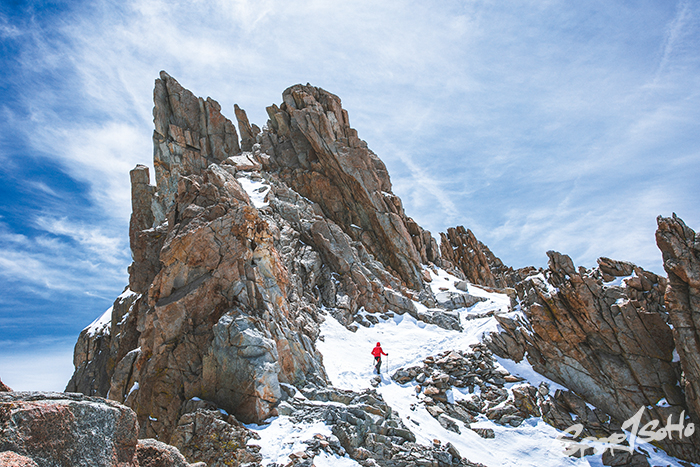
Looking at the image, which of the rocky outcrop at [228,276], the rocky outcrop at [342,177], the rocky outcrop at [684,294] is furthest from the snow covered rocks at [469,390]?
the rocky outcrop at [342,177]

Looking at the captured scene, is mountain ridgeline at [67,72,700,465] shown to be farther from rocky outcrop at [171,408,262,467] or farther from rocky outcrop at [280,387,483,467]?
rocky outcrop at [280,387,483,467]

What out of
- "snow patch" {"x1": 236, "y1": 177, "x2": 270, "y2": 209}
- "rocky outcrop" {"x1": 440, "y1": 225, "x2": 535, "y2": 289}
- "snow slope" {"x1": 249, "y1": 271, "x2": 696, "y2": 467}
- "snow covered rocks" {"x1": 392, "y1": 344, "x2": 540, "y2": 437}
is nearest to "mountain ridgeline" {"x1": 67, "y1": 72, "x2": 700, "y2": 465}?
"snow patch" {"x1": 236, "y1": 177, "x2": 270, "y2": 209}

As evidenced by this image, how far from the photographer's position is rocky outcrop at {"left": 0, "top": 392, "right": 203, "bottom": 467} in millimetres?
4488

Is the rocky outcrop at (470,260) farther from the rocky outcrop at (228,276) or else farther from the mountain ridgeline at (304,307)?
the mountain ridgeline at (304,307)

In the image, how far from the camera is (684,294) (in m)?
21.8

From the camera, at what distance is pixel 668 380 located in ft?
71.0

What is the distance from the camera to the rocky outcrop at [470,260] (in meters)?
59.1

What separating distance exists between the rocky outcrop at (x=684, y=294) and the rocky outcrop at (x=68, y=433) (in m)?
25.5

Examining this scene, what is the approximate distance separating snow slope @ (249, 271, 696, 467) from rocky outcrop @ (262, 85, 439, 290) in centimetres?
1074

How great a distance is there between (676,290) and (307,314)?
71.6 ft

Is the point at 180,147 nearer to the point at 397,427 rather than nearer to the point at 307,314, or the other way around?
the point at 307,314

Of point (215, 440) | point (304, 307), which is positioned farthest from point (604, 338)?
point (215, 440)

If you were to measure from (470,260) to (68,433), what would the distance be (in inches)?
2366

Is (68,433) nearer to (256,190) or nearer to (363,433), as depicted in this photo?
(363,433)
